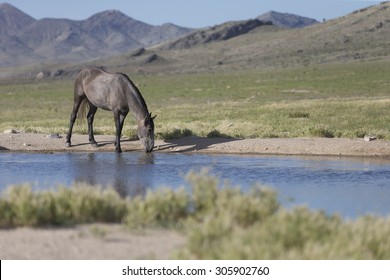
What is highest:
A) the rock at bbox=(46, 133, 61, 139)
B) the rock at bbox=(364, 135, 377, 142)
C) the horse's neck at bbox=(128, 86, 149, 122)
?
the horse's neck at bbox=(128, 86, 149, 122)

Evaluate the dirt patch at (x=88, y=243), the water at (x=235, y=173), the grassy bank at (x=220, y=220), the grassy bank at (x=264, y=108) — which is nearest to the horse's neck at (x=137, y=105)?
the water at (x=235, y=173)

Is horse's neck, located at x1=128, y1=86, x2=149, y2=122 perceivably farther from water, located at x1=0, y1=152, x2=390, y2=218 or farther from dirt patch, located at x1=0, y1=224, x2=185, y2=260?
dirt patch, located at x1=0, y1=224, x2=185, y2=260

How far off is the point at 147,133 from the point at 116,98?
5.28ft

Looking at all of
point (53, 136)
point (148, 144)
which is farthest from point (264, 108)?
point (148, 144)

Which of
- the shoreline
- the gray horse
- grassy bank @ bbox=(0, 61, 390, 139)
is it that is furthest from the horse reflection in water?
grassy bank @ bbox=(0, 61, 390, 139)

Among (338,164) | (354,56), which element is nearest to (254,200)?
(338,164)

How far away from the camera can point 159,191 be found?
10750 mm

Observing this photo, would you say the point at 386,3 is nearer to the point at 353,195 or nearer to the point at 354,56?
the point at 354,56

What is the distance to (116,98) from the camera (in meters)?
21.2

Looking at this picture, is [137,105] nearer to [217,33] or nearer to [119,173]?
[119,173]

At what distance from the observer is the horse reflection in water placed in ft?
48.6

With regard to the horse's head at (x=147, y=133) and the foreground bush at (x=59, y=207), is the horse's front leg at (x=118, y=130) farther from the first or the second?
the foreground bush at (x=59, y=207)

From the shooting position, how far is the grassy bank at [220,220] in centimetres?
806

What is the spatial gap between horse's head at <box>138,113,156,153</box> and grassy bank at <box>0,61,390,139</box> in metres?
2.55
